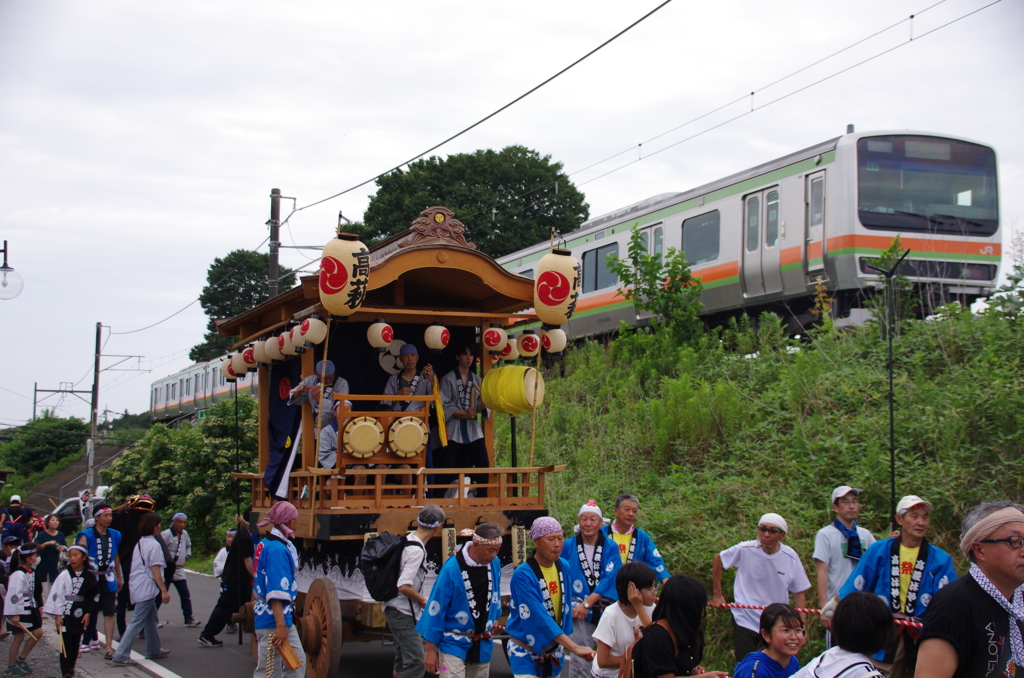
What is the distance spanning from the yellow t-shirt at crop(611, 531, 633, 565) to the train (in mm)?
7815

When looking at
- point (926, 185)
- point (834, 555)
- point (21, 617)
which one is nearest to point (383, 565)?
point (834, 555)

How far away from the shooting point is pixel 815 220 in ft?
45.4

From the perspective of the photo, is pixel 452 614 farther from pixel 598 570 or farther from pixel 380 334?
pixel 380 334

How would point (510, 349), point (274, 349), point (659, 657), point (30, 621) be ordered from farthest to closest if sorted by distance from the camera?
1. point (510, 349)
2. point (274, 349)
3. point (30, 621)
4. point (659, 657)

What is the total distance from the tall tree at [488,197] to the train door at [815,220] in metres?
19.2

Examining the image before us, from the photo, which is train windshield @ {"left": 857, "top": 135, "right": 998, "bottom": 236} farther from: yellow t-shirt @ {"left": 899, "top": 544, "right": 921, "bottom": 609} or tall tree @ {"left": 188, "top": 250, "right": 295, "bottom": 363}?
tall tree @ {"left": 188, "top": 250, "right": 295, "bottom": 363}

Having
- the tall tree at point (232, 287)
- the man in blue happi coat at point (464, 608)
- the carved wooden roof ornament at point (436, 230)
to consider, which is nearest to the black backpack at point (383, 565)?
the man in blue happi coat at point (464, 608)

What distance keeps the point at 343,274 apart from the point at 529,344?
2571mm

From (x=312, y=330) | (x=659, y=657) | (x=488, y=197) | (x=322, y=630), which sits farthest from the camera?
(x=488, y=197)

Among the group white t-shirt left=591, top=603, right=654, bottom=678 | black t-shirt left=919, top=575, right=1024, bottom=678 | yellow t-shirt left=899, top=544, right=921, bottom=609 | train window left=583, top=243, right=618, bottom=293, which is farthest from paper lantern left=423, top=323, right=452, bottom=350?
train window left=583, top=243, right=618, bottom=293

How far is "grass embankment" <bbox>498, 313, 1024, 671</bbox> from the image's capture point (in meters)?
8.59

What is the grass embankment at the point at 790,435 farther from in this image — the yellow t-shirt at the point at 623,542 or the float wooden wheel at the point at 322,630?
the float wooden wheel at the point at 322,630

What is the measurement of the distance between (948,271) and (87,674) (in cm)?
1275

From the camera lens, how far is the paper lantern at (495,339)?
9.75 metres
